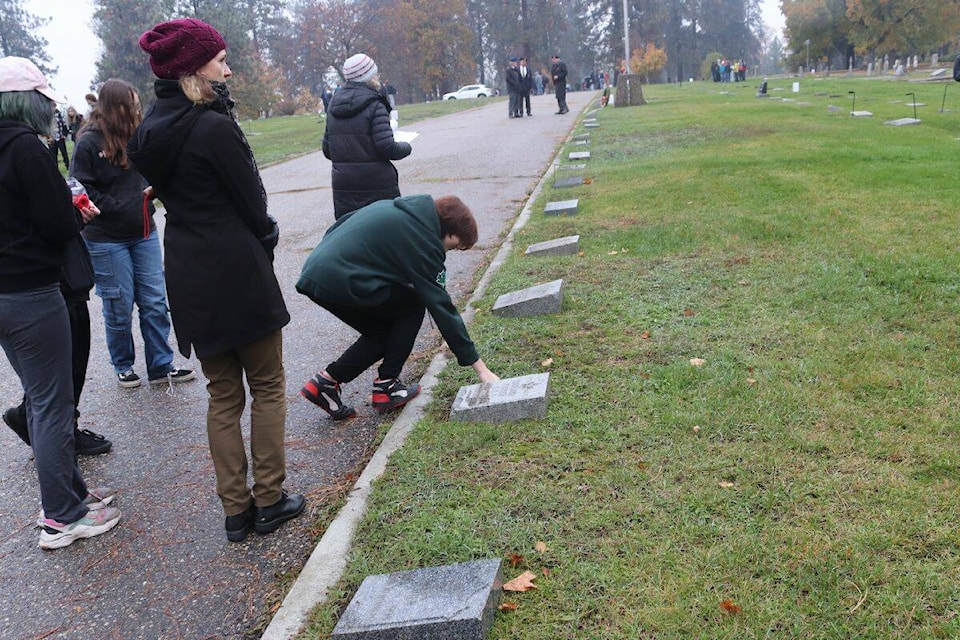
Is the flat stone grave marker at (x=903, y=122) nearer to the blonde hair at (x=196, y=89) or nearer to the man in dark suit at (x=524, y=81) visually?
the man in dark suit at (x=524, y=81)

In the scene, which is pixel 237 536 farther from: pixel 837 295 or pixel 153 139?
pixel 837 295

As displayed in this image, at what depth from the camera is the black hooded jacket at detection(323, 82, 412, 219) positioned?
18.4ft

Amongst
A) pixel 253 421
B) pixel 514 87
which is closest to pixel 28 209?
pixel 253 421

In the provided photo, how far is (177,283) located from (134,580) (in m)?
1.22

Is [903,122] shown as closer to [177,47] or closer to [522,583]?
[522,583]

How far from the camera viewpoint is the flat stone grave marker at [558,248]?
7.12 m

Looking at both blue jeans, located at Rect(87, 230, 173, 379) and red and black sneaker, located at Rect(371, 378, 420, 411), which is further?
blue jeans, located at Rect(87, 230, 173, 379)

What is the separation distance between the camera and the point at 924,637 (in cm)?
224

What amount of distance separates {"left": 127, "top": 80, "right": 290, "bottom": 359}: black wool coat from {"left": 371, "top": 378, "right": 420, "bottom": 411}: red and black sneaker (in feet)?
4.42

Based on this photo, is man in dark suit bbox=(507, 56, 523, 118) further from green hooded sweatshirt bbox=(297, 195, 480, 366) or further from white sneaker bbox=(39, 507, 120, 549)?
white sneaker bbox=(39, 507, 120, 549)

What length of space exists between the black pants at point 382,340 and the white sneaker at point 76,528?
1.38 m

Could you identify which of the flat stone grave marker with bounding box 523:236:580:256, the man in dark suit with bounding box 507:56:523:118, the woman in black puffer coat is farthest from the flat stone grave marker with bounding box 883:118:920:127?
the woman in black puffer coat

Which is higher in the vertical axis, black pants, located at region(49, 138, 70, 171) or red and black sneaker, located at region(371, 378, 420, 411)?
black pants, located at region(49, 138, 70, 171)

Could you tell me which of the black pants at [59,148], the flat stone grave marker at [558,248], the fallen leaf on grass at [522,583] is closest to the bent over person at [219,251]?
the black pants at [59,148]
